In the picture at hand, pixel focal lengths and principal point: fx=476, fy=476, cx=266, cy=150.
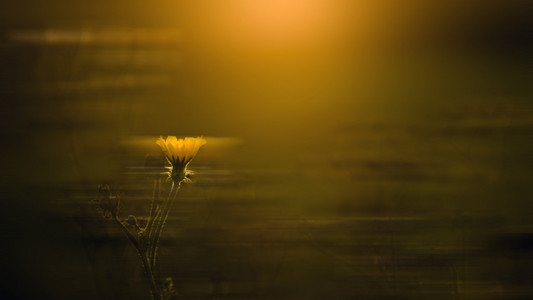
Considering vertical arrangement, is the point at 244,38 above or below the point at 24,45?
above

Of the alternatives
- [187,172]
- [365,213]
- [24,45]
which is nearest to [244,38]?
[24,45]

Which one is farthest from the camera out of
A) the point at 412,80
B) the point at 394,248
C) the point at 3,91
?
the point at 412,80

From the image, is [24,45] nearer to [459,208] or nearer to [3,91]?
[3,91]

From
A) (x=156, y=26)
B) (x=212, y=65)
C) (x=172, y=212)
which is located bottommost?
(x=172, y=212)
